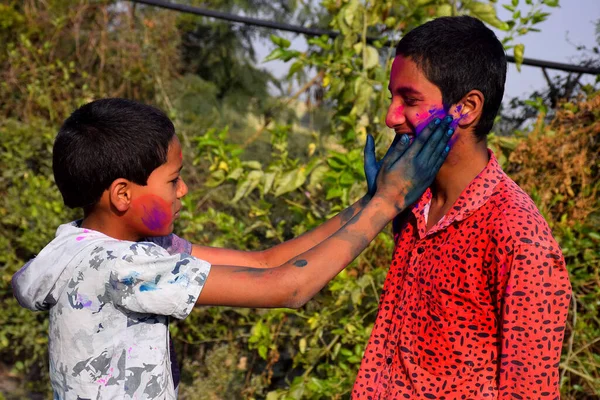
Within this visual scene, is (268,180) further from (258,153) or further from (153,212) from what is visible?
(258,153)

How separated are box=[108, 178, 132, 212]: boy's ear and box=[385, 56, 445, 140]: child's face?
0.69 metres

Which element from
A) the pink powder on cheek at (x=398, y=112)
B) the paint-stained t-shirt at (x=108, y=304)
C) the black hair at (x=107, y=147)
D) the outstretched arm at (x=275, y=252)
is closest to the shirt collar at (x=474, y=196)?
the pink powder on cheek at (x=398, y=112)

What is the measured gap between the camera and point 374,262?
3.29 m

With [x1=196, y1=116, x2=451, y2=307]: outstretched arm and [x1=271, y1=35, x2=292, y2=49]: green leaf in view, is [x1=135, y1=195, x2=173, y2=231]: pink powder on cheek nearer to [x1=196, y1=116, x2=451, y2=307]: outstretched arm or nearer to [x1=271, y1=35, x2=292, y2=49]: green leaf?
[x1=196, y1=116, x2=451, y2=307]: outstretched arm

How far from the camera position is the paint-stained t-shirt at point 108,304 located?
5.45 feet

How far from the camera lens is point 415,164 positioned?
1704 millimetres

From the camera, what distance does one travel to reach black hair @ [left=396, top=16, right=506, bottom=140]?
1683 mm

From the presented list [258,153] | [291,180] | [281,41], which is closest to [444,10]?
[281,41]

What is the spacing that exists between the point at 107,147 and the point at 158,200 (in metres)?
0.18

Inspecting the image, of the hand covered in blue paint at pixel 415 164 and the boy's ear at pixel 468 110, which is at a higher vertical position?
the boy's ear at pixel 468 110

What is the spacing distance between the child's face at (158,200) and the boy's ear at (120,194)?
14 mm

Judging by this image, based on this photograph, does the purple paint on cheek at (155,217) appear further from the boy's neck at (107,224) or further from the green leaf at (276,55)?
the green leaf at (276,55)

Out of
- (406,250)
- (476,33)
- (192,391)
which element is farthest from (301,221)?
(476,33)

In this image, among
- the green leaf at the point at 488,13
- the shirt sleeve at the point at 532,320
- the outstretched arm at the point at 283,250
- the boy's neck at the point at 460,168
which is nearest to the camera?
the shirt sleeve at the point at 532,320
